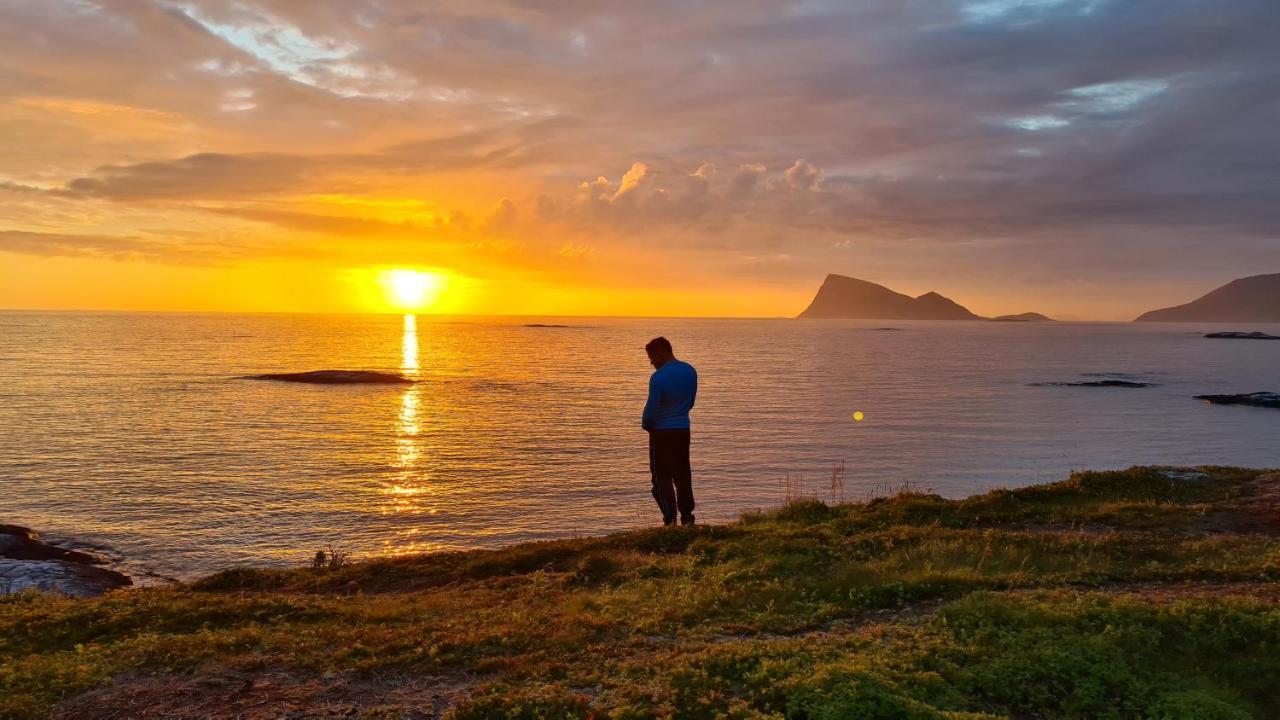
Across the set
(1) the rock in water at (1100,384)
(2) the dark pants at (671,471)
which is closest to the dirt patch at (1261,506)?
(2) the dark pants at (671,471)

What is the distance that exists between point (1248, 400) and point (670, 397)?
6711cm

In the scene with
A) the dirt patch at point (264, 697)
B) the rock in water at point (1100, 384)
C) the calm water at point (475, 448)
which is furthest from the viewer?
the rock in water at point (1100, 384)

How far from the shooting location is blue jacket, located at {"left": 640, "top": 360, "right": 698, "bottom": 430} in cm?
1298

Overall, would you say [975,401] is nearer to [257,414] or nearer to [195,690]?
[257,414]

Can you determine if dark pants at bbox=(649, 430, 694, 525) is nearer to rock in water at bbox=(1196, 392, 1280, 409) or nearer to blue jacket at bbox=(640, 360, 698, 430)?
blue jacket at bbox=(640, 360, 698, 430)

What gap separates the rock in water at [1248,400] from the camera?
5803 centimetres

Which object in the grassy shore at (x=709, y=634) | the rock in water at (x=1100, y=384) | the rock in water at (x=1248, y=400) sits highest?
the grassy shore at (x=709, y=634)

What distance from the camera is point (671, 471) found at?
13820 mm

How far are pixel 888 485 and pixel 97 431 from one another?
1573 inches

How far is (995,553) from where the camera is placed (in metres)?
11.7

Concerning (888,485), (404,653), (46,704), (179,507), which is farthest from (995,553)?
(179,507)

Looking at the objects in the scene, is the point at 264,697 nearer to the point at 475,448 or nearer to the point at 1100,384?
the point at 475,448

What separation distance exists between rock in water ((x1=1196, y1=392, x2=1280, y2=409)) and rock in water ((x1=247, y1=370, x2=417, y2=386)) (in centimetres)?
7215

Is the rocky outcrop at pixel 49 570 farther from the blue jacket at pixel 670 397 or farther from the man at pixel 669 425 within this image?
the blue jacket at pixel 670 397
